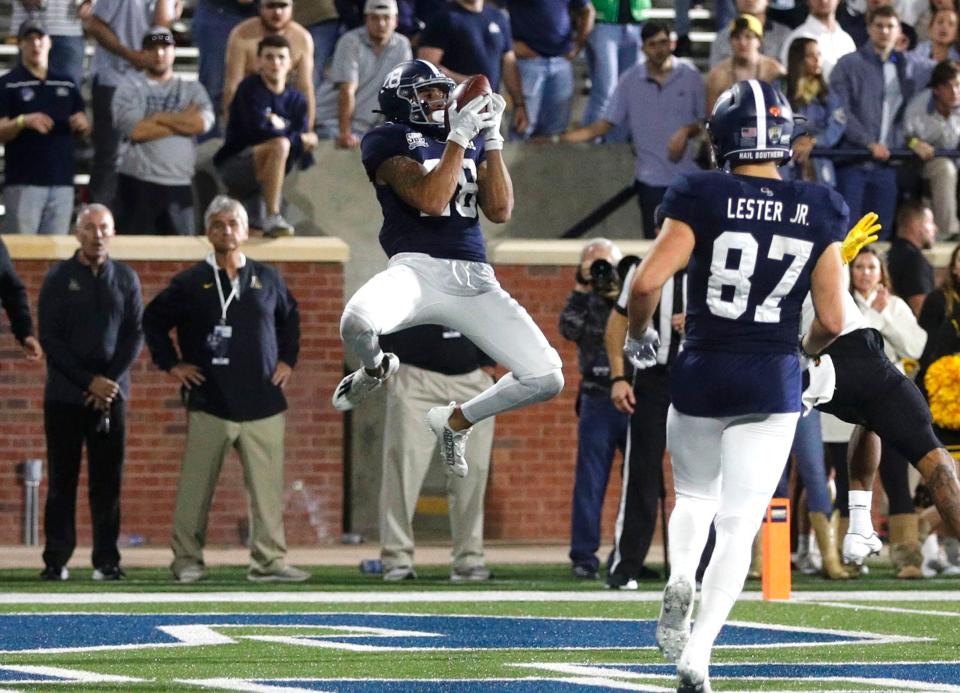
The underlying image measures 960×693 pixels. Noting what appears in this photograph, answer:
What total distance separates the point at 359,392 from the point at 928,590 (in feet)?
15.3

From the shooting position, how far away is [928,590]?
10.9 meters

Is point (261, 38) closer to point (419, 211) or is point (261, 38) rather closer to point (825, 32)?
point (825, 32)

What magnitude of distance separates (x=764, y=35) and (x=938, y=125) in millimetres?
1639

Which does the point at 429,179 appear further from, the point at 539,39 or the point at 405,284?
the point at 539,39

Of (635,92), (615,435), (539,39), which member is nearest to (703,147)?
(635,92)

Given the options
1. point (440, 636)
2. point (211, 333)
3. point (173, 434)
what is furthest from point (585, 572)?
point (173, 434)

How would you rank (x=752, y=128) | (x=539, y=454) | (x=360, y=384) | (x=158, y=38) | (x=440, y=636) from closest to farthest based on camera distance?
(x=752, y=128) < (x=360, y=384) < (x=440, y=636) < (x=158, y=38) < (x=539, y=454)

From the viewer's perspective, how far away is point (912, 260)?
1348 centimetres

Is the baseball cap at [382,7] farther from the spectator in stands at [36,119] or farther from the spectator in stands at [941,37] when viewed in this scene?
the spectator in stands at [941,37]

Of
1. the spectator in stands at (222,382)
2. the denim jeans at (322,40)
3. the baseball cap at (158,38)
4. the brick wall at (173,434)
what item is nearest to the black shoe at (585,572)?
the spectator in stands at (222,382)

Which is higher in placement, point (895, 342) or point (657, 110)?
point (657, 110)

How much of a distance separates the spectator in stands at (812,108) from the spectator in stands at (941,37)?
1.10m

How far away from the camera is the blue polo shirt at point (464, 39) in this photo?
14023 millimetres

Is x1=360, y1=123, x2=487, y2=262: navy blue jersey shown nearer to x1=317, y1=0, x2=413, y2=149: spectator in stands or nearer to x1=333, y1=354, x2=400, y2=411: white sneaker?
x1=333, y1=354, x2=400, y2=411: white sneaker
